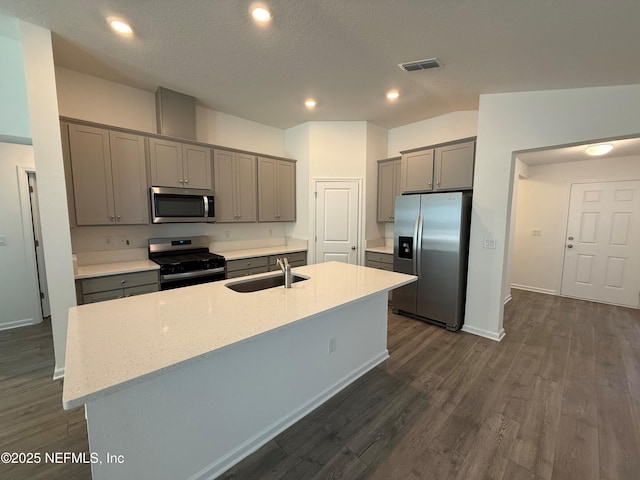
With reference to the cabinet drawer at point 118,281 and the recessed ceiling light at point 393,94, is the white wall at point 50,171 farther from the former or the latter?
the recessed ceiling light at point 393,94

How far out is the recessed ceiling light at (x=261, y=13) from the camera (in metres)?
1.79

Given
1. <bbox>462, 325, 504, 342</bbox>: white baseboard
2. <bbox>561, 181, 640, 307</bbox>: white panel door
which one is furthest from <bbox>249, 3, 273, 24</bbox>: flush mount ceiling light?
<bbox>561, 181, 640, 307</bbox>: white panel door

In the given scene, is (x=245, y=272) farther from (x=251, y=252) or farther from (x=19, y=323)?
(x=19, y=323)

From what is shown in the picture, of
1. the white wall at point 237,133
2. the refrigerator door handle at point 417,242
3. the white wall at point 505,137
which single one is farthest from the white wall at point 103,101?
the white wall at point 505,137

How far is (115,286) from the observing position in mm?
2666

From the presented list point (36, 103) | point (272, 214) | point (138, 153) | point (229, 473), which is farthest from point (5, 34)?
point (229, 473)

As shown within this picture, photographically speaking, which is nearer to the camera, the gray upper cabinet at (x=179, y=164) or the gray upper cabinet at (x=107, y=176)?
the gray upper cabinet at (x=107, y=176)

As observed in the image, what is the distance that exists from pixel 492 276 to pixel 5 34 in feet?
17.6

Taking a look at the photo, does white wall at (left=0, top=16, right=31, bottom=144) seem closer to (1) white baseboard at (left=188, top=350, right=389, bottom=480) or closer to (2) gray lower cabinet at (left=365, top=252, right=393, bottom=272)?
(1) white baseboard at (left=188, top=350, right=389, bottom=480)

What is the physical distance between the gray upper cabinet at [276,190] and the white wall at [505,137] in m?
2.77

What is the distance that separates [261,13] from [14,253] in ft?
13.3

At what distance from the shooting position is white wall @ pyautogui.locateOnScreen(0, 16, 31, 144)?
7.97 feet

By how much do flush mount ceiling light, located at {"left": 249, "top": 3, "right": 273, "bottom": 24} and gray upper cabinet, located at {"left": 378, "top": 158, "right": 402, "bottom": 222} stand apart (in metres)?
2.88

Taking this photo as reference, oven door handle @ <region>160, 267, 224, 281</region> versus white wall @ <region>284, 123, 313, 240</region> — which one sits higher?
white wall @ <region>284, 123, 313, 240</region>
